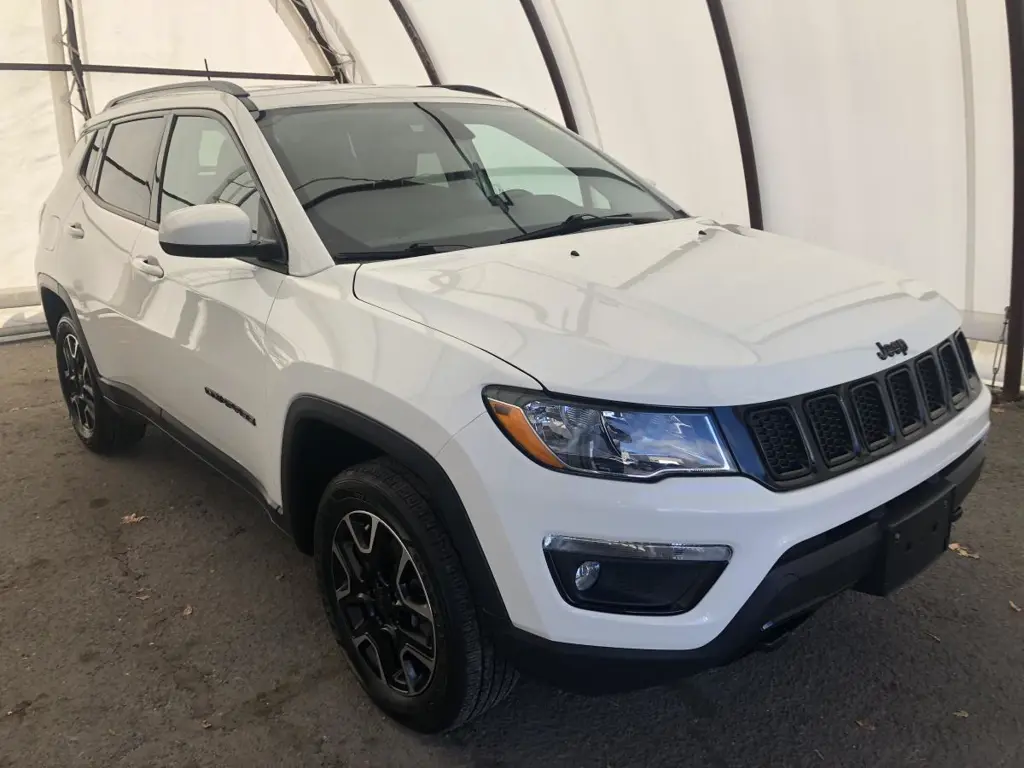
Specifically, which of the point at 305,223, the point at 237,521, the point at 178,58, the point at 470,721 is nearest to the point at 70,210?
the point at 237,521

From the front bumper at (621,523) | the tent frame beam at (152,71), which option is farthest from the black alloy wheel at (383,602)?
the tent frame beam at (152,71)

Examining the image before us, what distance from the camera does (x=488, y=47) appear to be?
8297mm

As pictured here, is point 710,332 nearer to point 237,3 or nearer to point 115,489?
point 115,489

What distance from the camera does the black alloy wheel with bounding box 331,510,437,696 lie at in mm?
2264

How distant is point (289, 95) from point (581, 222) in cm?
121

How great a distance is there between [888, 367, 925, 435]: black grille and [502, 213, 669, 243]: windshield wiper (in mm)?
1148

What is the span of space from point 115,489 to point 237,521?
2.71ft

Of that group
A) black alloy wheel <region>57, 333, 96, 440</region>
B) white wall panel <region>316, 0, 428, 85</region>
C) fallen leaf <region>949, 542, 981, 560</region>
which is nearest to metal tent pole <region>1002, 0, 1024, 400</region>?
fallen leaf <region>949, 542, 981, 560</region>

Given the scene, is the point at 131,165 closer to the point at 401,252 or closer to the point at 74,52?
the point at 401,252

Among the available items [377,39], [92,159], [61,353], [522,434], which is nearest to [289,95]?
[92,159]

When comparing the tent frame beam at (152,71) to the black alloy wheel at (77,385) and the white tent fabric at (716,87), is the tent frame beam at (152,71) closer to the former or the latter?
the white tent fabric at (716,87)

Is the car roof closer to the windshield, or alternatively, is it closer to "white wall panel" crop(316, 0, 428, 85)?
the windshield

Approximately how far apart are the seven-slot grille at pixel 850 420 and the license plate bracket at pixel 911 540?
164 mm

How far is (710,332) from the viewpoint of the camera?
6.56 ft
